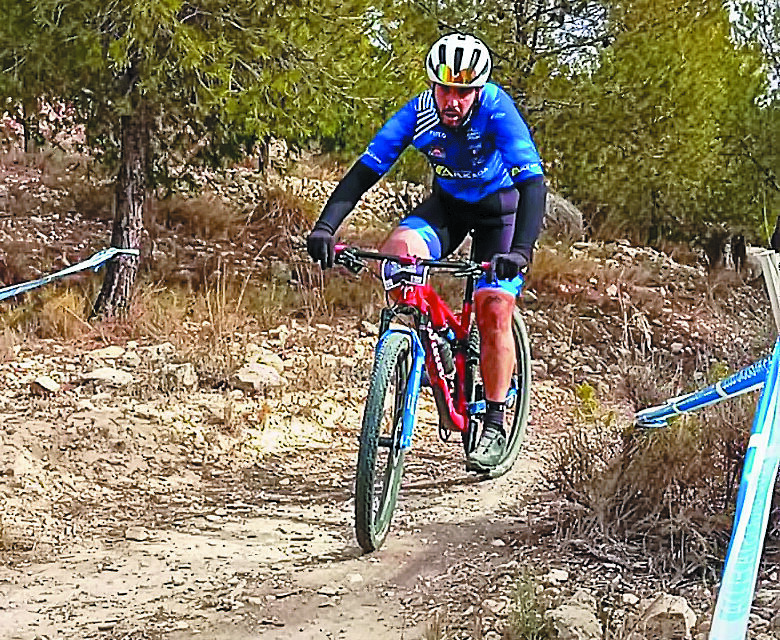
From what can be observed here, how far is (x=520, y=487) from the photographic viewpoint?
4.56m

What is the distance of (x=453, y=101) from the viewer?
387cm

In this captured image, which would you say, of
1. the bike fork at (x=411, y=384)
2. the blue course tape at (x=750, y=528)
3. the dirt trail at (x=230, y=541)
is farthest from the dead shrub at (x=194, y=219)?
the blue course tape at (x=750, y=528)

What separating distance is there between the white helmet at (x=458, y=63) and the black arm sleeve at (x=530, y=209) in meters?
0.44

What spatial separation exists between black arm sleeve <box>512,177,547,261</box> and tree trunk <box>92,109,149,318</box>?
3929mm

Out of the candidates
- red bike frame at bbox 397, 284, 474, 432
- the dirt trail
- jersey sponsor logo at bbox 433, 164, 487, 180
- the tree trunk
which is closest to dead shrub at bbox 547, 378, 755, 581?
the dirt trail

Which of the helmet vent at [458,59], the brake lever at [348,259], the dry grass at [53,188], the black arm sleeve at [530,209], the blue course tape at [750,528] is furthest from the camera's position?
the dry grass at [53,188]

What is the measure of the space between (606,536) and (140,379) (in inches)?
119

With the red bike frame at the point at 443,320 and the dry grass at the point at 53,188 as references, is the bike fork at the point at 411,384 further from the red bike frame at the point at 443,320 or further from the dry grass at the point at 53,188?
the dry grass at the point at 53,188

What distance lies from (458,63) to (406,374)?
1.15 m

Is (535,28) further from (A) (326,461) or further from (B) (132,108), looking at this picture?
(A) (326,461)

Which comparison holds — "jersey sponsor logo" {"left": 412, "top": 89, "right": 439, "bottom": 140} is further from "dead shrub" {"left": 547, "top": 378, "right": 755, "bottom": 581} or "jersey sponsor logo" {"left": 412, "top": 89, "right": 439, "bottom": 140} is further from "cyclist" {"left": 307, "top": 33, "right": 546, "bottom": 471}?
"dead shrub" {"left": 547, "top": 378, "right": 755, "bottom": 581}

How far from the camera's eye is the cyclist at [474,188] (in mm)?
3809

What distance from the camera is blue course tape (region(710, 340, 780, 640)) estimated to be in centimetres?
157

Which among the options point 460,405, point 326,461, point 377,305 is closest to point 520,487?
point 460,405
